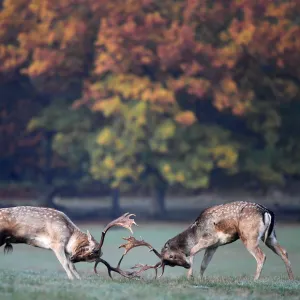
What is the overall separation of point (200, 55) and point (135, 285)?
19.5 m

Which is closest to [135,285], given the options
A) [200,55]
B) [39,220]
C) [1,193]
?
[39,220]

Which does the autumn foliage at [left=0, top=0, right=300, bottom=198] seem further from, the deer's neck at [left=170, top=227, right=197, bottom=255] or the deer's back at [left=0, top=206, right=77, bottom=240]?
the deer's back at [left=0, top=206, right=77, bottom=240]

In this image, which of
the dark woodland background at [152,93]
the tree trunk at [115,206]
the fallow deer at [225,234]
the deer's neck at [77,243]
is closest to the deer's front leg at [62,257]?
the deer's neck at [77,243]

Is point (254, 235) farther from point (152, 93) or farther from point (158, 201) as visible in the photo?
point (158, 201)

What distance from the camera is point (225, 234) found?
13.7m

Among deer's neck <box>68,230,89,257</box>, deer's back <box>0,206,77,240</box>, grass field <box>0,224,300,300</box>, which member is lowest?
grass field <box>0,224,300,300</box>

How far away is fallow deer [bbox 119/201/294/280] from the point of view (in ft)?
43.9

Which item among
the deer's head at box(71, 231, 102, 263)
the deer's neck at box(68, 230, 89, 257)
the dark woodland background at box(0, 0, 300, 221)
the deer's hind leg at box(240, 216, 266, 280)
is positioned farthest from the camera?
the dark woodland background at box(0, 0, 300, 221)

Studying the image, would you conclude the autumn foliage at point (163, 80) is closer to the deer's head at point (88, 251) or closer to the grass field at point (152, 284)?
the grass field at point (152, 284)

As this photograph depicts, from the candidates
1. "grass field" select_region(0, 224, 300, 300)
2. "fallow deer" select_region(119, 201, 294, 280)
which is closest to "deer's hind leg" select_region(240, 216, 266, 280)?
"fallow deer" select_region(119, 201, 294, 280)

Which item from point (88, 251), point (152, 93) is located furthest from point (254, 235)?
point (152, 93)

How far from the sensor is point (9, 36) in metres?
32.1

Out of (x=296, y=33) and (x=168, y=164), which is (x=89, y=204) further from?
(x=296, y=33)

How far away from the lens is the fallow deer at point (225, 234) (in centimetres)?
1338
